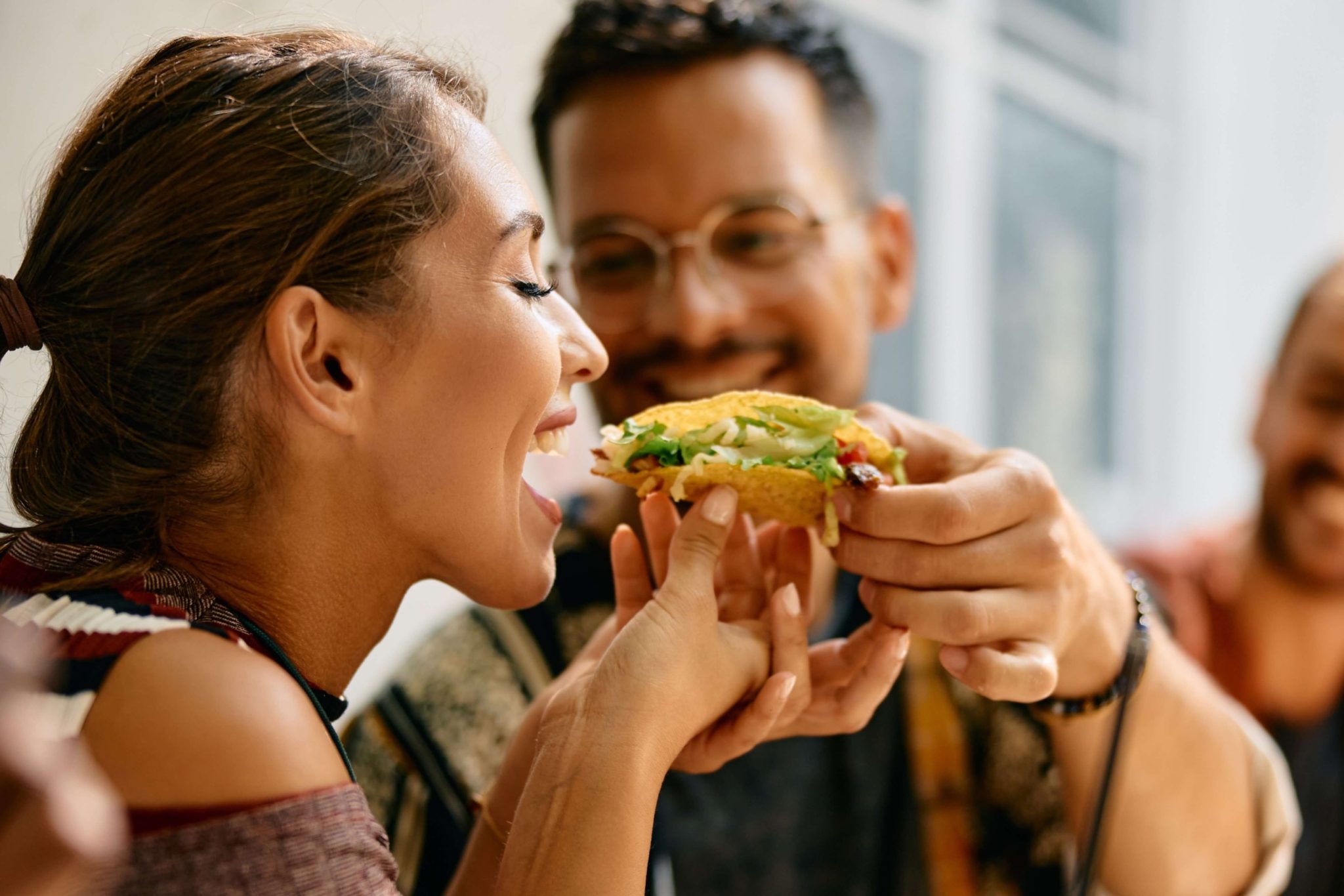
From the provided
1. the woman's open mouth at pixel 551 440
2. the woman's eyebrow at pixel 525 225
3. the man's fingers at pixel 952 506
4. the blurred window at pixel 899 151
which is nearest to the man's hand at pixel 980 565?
the man's fingers at pixel 952 506

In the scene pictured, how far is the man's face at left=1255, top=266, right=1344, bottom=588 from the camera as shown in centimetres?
247

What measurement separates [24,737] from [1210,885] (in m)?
1.56

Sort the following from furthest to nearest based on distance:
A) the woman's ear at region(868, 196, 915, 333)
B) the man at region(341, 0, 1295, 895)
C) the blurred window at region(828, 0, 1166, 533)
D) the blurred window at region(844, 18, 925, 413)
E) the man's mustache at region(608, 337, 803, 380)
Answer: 1. the blurred window at region(828, 0, 1166, 533)
2. the blurred window at region(844, 18, 925, 413)
3. the woman's ear at region(868, 196, 915, 333)
4. the man's mustache at region(608, 337, 803, 380)
5. the man at region(341, 0, 1295, 895)

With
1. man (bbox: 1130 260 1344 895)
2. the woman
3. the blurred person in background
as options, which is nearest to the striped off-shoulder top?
the woman

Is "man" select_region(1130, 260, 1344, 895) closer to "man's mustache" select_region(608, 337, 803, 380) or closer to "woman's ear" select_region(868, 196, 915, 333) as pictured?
"woman's ear" select_region(868, 196, 915, 333)

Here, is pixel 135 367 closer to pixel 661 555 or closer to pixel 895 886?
pixel 661 555

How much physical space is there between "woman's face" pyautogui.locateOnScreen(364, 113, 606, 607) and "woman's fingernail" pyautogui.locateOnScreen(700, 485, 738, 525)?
18 centimetres

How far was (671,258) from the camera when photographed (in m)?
1.68

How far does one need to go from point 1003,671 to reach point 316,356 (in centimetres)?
72

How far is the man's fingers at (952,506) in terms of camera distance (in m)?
1.12

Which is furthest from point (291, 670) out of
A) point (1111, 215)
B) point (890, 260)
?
point (1111, 215)

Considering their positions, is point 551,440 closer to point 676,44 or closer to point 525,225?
point 525,225

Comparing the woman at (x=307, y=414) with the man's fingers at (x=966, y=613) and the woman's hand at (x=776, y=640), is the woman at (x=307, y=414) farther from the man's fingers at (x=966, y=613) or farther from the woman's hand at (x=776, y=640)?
the man's fingers at (x=966, y=613)

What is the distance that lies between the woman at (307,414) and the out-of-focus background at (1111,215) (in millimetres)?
3448
